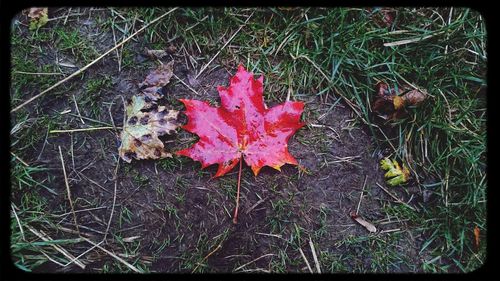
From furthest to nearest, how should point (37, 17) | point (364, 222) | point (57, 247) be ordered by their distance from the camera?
point (37, 17)
point (364, 222)
point (57, 247)

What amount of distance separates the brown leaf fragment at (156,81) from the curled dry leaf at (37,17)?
68 centimetres

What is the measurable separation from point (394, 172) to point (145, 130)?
139cm

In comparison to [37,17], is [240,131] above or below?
below

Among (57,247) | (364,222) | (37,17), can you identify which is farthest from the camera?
(37,17)

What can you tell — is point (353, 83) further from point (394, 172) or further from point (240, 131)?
point (240, 131)

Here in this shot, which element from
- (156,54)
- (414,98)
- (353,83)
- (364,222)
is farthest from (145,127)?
(414,98)

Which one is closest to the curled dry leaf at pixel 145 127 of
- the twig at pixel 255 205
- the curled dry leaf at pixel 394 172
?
the twig at pixel 255 205

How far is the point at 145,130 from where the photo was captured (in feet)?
7.34

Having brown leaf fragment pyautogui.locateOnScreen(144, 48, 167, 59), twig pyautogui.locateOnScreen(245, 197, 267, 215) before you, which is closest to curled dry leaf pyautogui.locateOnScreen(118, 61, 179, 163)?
brown leaf fragment pyautogui.locateOnScreen(144, 48, 167, 59)

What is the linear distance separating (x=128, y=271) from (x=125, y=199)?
A: 0.38 metres

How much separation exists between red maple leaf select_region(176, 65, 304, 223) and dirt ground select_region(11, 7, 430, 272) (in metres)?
0.09

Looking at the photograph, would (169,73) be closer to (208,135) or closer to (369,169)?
(208,135)

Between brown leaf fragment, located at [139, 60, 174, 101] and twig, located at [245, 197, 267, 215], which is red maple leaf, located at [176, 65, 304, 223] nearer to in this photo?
twig, located at [245, 197, 267, 215]
